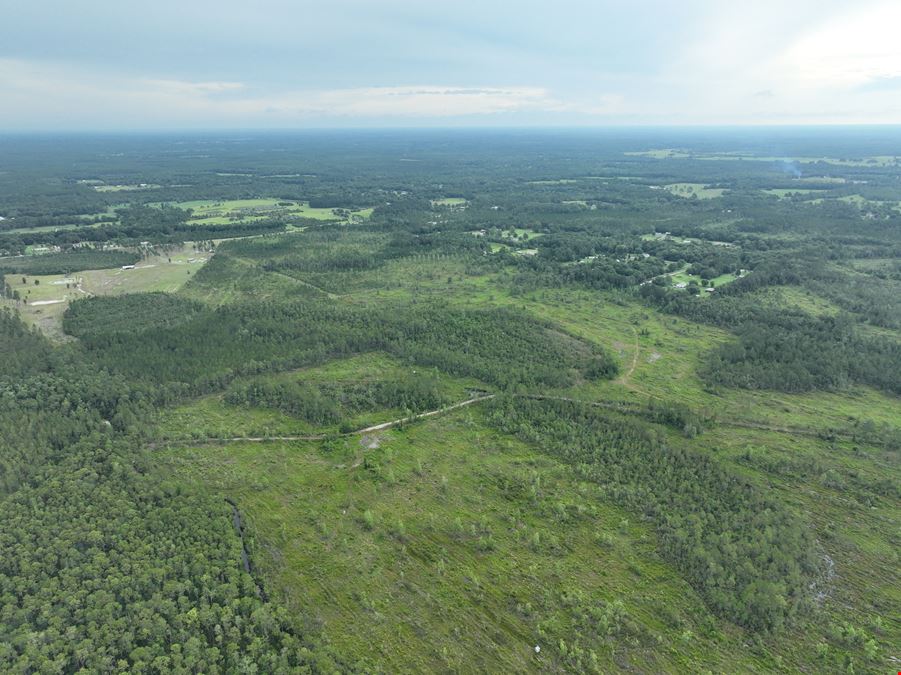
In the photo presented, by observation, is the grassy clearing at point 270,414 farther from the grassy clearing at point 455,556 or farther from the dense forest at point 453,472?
the grassy clearing at point 455,556

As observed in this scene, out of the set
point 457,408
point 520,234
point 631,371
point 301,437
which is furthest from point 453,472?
point 520,234

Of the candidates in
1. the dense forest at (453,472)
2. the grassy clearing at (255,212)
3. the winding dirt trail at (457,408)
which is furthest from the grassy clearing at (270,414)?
the grassy clearing at (255,212)

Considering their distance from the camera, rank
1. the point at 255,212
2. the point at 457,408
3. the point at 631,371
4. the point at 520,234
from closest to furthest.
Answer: the point at 457,408 < the point at 631,371 < the point at 520,234 < the point at 255,212

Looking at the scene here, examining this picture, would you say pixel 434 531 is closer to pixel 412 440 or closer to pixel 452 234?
pixel 412 440

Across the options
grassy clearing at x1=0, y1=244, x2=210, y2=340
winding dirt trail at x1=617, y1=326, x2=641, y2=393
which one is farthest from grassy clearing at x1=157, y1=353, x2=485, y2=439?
grassy clearing at x1=0, y1=244, x2=210, y2=340

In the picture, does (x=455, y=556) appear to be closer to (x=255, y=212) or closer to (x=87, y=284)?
(x=87, y=284)

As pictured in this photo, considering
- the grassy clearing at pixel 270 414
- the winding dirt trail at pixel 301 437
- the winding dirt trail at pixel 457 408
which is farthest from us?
the grassy clearing at pixel 270 414

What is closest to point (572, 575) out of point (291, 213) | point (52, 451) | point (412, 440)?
point (412, 440)

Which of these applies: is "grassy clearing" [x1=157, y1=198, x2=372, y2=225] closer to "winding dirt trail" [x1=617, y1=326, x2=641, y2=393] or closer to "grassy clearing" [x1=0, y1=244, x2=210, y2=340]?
"grassy clearing" [x1=0, y1=244, x2=210, y2=340]
